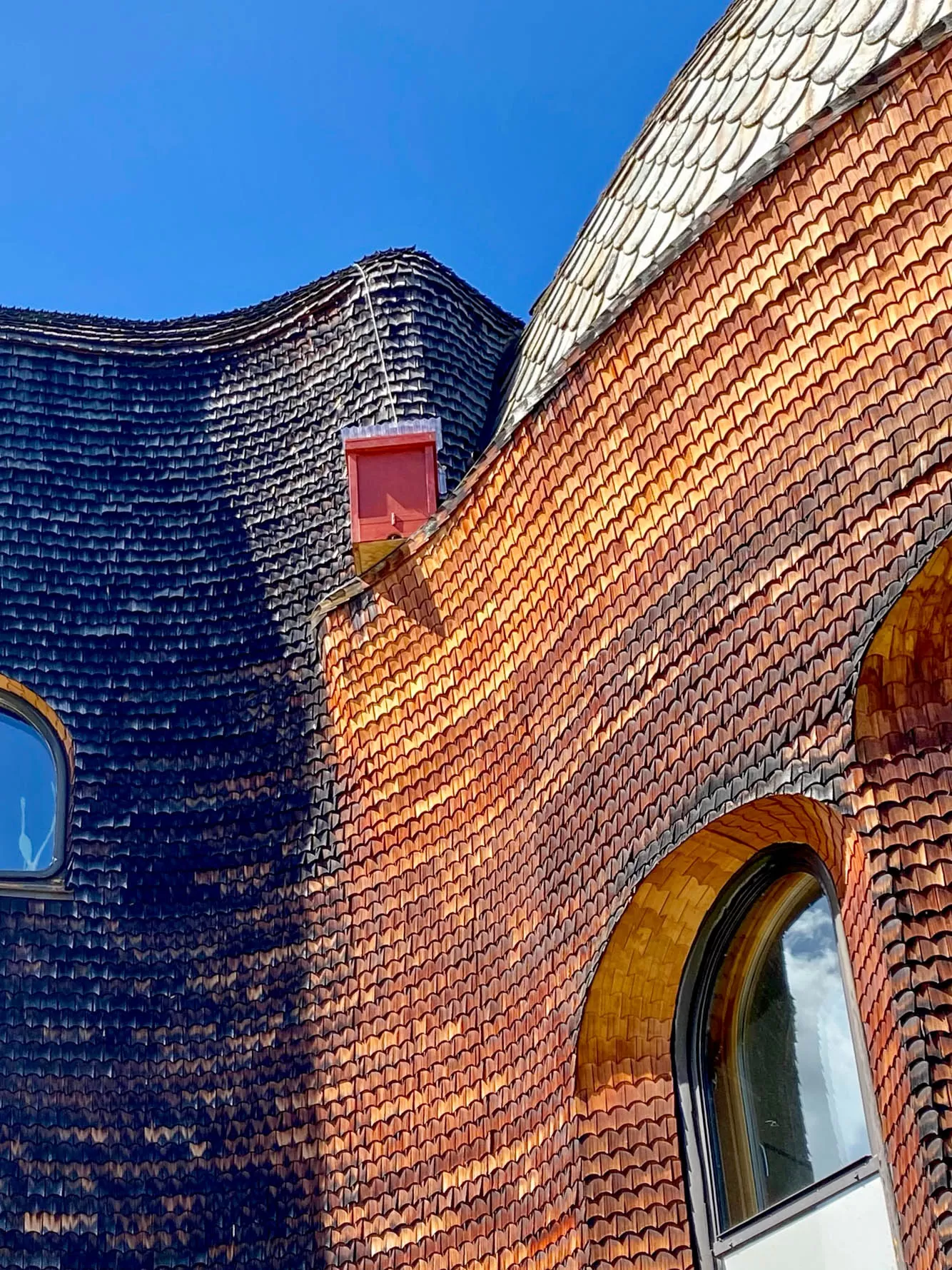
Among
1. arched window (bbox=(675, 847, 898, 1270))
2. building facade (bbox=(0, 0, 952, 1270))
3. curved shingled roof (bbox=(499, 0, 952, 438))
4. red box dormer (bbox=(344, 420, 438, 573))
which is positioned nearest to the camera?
arched window (bbox=(675, 847, 898, 1270))

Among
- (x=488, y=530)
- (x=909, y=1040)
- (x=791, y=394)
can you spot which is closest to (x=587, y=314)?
(x=488, y=530)

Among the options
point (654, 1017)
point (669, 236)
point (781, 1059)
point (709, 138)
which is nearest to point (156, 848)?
point (654, 1017)

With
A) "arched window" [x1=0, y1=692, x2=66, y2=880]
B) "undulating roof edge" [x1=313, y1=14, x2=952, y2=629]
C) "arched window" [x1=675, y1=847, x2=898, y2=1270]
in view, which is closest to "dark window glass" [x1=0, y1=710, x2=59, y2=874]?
"arched window" [x1=0, y1=692, x2=66, y2=880]

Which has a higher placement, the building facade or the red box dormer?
the red box dormer

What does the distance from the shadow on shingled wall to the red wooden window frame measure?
0.84m

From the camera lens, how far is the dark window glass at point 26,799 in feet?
33.0

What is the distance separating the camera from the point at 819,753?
276 inches

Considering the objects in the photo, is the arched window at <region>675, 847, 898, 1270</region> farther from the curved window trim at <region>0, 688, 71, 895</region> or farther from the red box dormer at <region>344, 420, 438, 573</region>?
the curved window trim at <region>0, 688, 71, 895</region>

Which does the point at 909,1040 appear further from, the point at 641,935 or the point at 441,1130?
the point at 441,1130

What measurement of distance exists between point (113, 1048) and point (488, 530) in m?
3.14

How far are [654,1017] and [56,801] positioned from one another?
3904mm

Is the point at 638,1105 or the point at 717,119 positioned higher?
the point at 717,119

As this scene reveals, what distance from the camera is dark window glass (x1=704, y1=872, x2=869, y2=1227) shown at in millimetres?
A: 7051

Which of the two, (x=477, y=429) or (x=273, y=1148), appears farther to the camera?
(x=477, y=429)
